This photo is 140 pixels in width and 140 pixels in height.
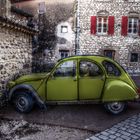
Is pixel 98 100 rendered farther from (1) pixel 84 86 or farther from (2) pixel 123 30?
(2) pixel 123 30

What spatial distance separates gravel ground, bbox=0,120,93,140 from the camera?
17.8ft

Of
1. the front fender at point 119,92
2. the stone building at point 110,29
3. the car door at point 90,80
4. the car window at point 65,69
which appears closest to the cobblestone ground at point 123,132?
the front fender at point 119,92

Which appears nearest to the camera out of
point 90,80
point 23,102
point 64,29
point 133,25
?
point 90,80

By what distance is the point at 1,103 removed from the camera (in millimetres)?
7531

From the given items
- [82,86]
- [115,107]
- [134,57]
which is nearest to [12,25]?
[82,86]

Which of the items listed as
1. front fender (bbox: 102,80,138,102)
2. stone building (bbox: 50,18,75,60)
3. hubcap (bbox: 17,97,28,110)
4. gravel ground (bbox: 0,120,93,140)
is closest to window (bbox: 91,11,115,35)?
stone building (bbox: 50,18,75,60)

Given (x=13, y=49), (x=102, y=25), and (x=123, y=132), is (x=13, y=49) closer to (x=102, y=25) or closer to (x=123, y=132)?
(x=123, y=132)

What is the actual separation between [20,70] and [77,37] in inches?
423

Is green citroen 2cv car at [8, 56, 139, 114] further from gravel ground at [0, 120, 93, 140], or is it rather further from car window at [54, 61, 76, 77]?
gravel ground at [0, 120, 93, 140]

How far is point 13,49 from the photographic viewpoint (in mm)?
8070

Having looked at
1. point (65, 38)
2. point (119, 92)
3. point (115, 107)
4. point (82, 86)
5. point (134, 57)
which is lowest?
point (115, 107)

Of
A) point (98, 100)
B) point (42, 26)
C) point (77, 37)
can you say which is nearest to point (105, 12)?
point (77, 37)

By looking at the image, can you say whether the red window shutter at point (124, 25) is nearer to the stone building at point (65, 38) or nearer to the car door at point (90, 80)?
the stone building at point (65, 38)

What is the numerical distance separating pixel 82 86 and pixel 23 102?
185cm
